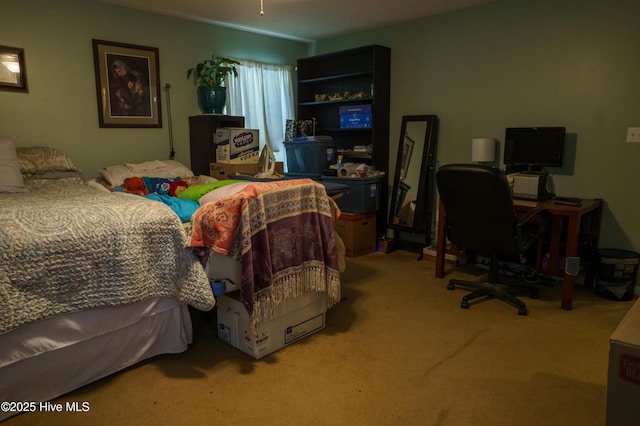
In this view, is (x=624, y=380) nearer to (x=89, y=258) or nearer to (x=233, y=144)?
(x=89, y=258)

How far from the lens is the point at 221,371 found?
2.15 meters

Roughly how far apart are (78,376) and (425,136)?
3437mm

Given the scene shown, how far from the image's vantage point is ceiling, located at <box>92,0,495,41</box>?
12.0 feet

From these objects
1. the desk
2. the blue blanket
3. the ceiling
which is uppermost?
the ceiling

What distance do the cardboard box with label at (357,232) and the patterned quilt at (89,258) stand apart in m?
2.23

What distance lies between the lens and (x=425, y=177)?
4211 mm

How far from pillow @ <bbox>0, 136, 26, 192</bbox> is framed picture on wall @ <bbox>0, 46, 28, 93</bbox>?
22.2 inches

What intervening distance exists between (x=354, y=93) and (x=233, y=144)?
1.59 m

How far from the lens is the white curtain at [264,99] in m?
4.60

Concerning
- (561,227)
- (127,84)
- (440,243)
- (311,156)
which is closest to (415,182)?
(440,243)

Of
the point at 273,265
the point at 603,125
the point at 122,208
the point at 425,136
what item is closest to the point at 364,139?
the point at 425,136

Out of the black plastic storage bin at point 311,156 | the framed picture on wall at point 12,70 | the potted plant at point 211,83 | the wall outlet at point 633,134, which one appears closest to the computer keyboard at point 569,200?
the wall outlet at point 633,134

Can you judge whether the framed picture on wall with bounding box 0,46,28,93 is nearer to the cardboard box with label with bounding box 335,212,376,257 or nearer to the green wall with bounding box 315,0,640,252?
the cardboard box with label with bounding box 335,212,376,257

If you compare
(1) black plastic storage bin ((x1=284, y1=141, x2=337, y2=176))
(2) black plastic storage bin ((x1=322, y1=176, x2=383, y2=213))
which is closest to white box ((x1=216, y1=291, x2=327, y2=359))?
(2) black plastic storage bin ((x1=322, y1=176, x2=383, y2=213))
